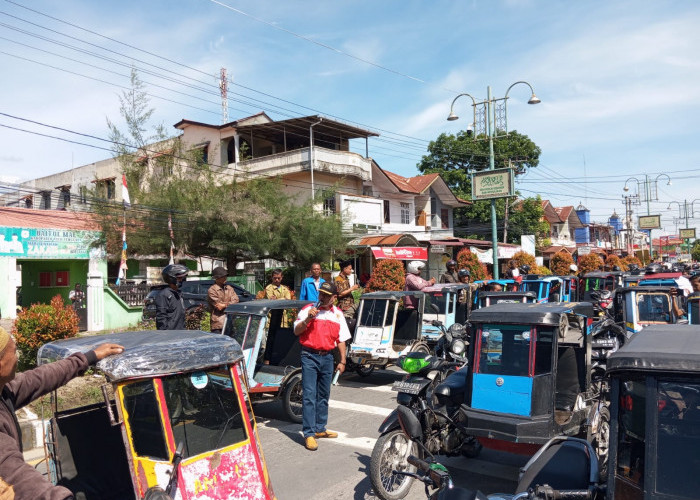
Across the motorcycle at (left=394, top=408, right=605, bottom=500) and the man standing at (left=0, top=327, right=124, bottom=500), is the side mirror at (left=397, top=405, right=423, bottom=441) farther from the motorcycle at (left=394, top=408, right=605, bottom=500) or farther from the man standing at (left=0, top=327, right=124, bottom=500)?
the man standing at (left=0, top=327, right=124, bottom=500)

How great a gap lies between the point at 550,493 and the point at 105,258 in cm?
2252

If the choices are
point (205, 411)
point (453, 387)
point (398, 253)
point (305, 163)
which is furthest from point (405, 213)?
point (205, 411)

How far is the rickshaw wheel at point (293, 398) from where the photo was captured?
25.6 ft

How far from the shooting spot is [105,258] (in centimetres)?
2261

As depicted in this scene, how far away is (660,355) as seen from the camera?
107 inches

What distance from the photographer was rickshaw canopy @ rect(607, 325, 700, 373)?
2639 mm

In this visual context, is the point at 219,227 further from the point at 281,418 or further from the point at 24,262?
the point at 281,418

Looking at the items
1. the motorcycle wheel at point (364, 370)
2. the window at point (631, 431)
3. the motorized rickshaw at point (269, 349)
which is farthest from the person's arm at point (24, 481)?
→ the motorcycle wheel at point (364, 370)

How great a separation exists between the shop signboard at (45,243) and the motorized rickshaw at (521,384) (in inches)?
763

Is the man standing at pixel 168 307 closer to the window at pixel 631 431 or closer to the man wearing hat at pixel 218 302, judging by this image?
the man wearing hat at pixel 218 302

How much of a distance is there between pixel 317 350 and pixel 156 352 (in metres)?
3.03

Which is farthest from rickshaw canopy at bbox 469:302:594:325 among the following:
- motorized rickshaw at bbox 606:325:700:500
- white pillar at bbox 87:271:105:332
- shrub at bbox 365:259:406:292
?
white pillar at bbox 87:271:105:332

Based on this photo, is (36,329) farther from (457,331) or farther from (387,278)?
(387,278)

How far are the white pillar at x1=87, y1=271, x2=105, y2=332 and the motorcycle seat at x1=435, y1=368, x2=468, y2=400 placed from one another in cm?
1587
